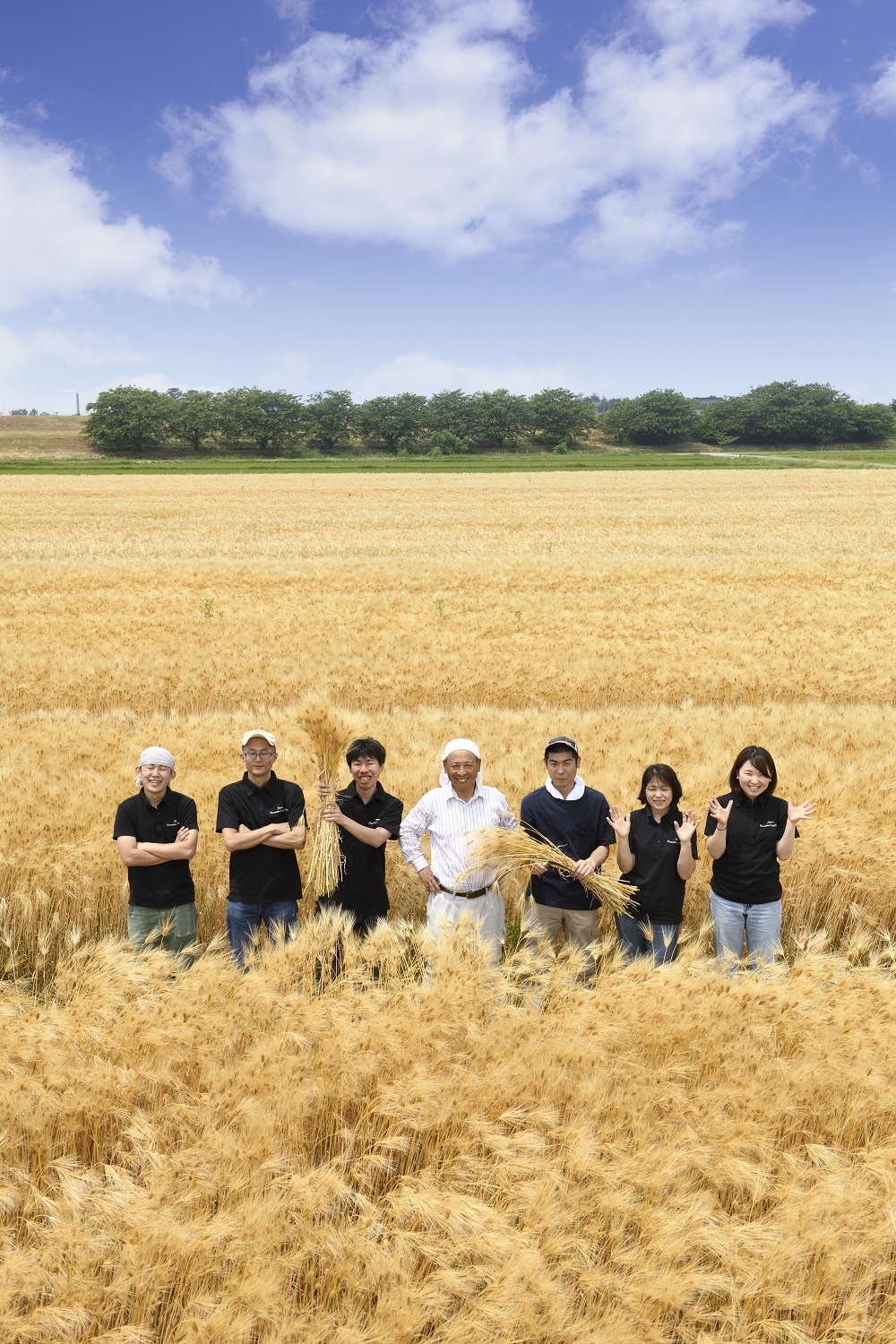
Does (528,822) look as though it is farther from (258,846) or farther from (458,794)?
(258,846)

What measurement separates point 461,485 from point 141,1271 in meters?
70.6

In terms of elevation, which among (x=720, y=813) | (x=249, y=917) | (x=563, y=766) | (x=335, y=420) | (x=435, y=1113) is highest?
(x=335, y=420)

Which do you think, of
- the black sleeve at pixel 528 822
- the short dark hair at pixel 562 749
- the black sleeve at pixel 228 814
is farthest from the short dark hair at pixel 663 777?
the black sleeve at pixel 228 814

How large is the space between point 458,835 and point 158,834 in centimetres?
202

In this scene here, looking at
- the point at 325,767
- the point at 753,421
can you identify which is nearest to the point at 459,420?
the point at 753,421

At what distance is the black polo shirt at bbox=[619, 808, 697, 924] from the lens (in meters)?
5.77

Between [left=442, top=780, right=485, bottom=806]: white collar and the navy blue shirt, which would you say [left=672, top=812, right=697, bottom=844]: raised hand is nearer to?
the navy blue shirt

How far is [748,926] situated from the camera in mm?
5938

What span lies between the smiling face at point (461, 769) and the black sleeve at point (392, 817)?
1.38 feet

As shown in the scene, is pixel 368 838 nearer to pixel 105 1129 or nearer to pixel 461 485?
pixel 105 1129

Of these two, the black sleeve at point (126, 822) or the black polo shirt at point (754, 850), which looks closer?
the black sleeve at point (126, 822)

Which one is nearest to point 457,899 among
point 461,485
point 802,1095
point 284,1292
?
point 802,1095

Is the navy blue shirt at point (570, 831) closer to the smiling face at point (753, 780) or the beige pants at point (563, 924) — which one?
the beige pants at point (563, 924)

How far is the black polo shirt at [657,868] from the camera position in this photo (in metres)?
5.77
